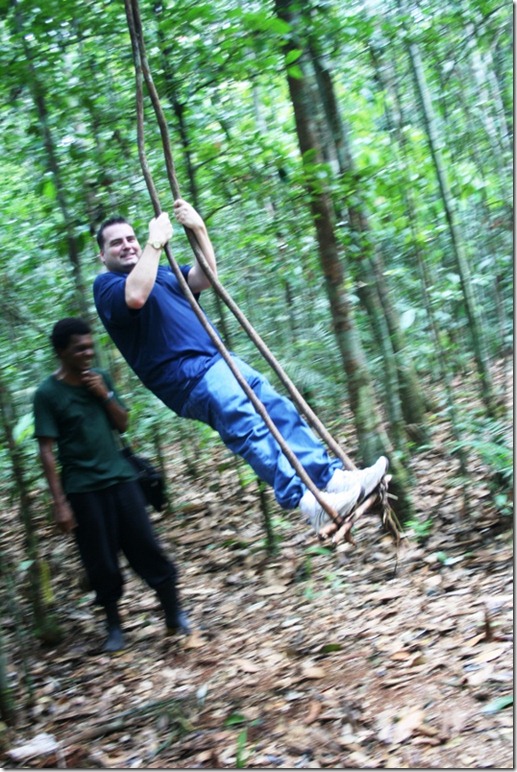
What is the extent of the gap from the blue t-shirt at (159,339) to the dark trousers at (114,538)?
68 centimetres

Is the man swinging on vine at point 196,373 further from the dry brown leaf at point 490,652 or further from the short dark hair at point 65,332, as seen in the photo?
the dry brown leaf at point 490,652

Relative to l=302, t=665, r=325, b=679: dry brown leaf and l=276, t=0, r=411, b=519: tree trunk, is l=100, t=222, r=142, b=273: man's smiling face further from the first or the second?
l=302, t=665, r=325, b=679: dry brown leaf

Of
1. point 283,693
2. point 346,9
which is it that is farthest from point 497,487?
point 346,9

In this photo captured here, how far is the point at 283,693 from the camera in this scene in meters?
3.35

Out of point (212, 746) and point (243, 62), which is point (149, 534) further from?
point (243, 62)

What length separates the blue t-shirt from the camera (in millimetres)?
3545

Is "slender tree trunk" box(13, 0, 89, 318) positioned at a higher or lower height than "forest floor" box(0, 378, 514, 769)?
higher

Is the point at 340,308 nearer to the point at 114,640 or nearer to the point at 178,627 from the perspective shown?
the point at 178,627

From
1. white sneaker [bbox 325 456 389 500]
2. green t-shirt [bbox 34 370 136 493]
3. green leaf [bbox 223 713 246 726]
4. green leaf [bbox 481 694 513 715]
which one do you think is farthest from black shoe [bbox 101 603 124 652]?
green leaf [bbox 481 694 513 715]

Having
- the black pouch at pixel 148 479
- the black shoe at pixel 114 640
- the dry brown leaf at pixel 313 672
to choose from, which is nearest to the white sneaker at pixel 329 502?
the dry brown leaf at pixel 313 672

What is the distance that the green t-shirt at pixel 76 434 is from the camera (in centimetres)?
391

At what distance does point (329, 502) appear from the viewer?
10.3ft

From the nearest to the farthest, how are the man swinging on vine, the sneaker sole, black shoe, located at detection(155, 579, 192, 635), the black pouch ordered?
the sneaker sole < the man swinging on vine < black shoe, located at detection(155, 579, 192, 635) < the black pouch

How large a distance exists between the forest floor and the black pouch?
72 centimetres
